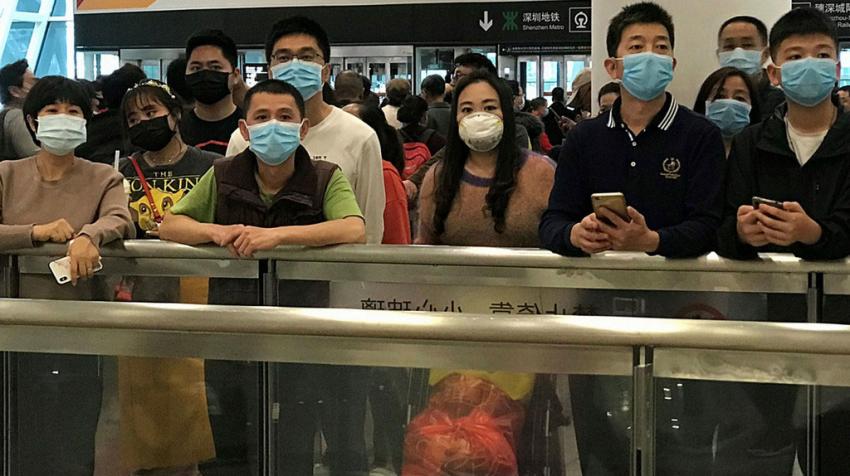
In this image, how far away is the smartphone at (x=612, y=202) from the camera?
2.97 m

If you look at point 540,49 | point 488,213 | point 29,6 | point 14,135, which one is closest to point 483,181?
point 488,213

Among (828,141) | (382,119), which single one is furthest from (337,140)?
(828,141)

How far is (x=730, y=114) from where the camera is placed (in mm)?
4504

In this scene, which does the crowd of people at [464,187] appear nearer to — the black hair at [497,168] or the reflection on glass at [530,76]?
the black hair at [497,168]

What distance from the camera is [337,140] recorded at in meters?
4.21

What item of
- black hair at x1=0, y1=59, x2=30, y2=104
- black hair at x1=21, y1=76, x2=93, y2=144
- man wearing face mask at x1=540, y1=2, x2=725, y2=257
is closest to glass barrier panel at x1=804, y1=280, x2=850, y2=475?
man wearing face mask at x1=540, y1=2, x2=725, y2=257

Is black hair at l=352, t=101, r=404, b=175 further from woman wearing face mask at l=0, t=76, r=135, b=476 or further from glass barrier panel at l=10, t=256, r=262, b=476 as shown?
glass barrier panel at l=10, t=256, r=262, b=476

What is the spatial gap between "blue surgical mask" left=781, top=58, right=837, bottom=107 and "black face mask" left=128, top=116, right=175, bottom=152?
2.46 meters

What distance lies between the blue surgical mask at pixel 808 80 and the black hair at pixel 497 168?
3.45ft

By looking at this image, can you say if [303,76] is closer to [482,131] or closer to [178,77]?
[482,131]

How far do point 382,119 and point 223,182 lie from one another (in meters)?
2.11

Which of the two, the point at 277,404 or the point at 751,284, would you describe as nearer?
the point at 277,404

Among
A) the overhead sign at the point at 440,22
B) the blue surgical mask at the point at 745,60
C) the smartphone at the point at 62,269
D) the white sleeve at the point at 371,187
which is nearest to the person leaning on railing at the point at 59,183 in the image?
the smartphone at the point at 62,269

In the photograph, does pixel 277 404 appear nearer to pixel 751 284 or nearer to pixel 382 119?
pixel 751 284
